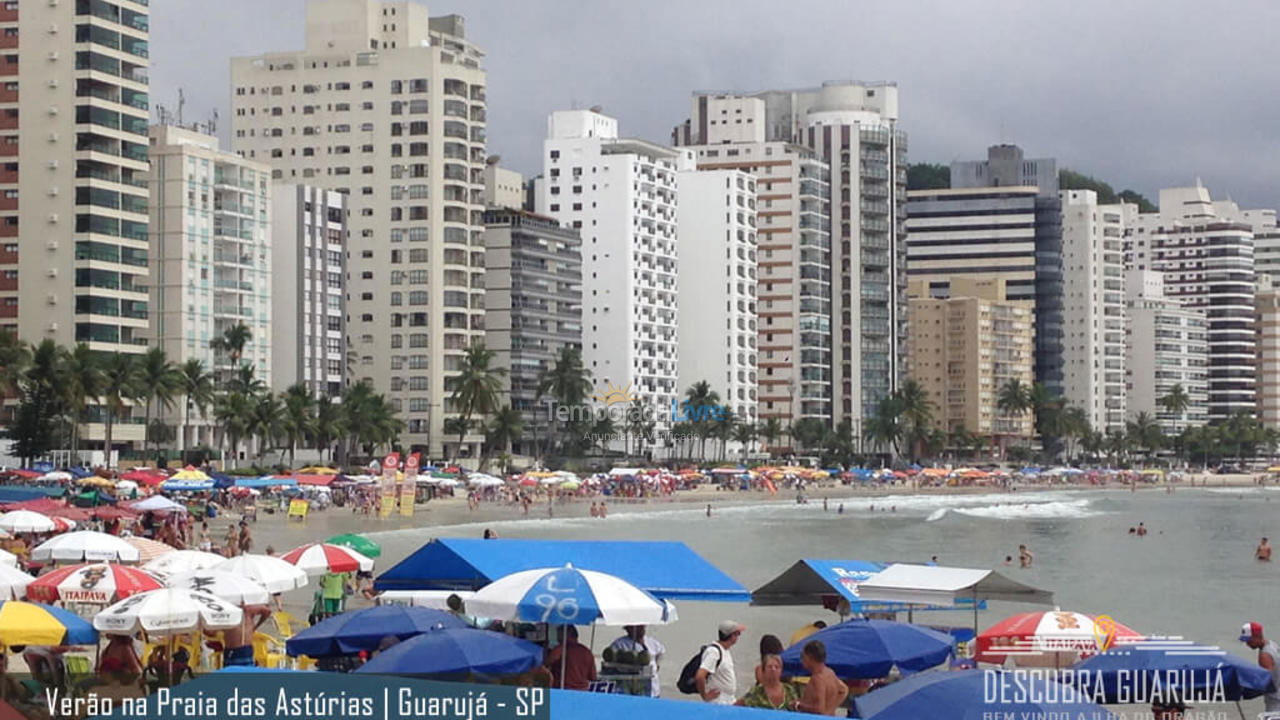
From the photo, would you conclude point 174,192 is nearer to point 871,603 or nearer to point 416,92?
point 416,92

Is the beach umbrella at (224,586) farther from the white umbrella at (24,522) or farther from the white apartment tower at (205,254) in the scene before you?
the white apartment tower at (205,254)

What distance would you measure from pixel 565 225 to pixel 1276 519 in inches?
2697

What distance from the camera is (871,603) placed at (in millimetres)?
20203

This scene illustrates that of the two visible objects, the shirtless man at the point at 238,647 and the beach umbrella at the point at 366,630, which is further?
the shirtless man at the point at 238,647

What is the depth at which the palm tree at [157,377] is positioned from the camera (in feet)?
317

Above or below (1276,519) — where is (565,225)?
above

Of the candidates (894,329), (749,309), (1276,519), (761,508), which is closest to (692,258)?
(749,309)

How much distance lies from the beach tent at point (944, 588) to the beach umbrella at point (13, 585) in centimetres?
1028

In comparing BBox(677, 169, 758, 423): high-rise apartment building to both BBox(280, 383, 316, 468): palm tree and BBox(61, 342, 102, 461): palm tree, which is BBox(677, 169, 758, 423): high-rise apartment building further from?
BBox(61, 342, 102, 461): palm tree

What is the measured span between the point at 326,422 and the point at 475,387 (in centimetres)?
1590

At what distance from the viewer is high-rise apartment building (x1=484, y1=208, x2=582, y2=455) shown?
14150 centimetres

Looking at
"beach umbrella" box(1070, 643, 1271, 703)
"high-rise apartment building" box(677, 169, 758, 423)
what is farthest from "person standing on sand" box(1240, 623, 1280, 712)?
"high-rise apartment building" box(677, 169, 758, 423)

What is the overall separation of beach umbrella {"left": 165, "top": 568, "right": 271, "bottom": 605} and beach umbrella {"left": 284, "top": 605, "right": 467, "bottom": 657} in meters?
4.20

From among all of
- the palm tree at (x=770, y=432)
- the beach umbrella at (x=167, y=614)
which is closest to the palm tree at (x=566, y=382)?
the palm tree at (x=770, y=432)
